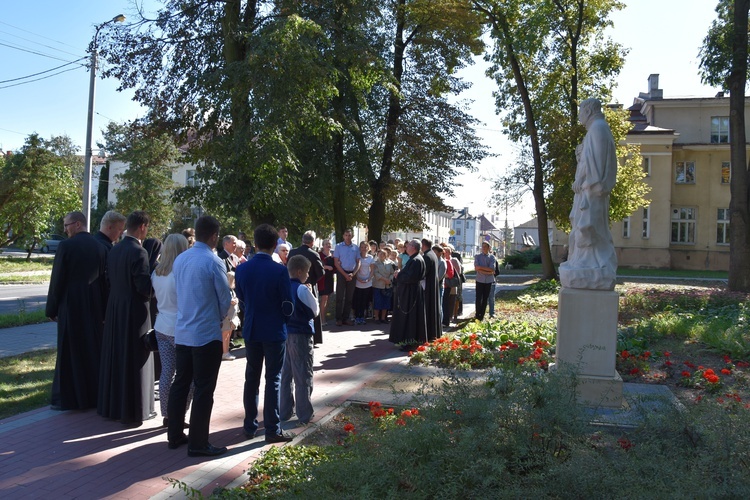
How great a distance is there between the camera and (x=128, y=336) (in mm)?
6254

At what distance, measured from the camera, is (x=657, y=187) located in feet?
144

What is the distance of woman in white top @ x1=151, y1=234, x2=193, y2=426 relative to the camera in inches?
240

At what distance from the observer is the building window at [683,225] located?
4431 centimetres

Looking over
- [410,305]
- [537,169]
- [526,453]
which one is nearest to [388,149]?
[537,169]

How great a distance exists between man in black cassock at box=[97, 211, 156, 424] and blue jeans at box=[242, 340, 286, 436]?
1.21 metres

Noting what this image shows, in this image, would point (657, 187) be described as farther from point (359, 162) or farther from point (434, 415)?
Answer: point (434, 415)

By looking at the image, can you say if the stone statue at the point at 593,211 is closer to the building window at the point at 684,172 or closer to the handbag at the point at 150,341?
the handbag at the point at 150,341

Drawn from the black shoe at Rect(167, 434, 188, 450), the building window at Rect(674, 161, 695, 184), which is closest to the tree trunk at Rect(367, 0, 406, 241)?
the black shoe at Rect(167, 434, 188, 450)

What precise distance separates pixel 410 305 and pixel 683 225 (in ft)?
132

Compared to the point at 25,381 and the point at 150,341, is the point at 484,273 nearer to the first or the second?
the point at 150,341

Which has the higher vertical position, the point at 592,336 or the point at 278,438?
the point at 592,336

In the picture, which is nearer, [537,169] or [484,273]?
[484,273]

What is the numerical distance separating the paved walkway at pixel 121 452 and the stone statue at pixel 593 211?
2791 mm

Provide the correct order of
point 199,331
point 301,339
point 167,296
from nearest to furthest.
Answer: point 199,331 → point 167,296 → point 301,339
